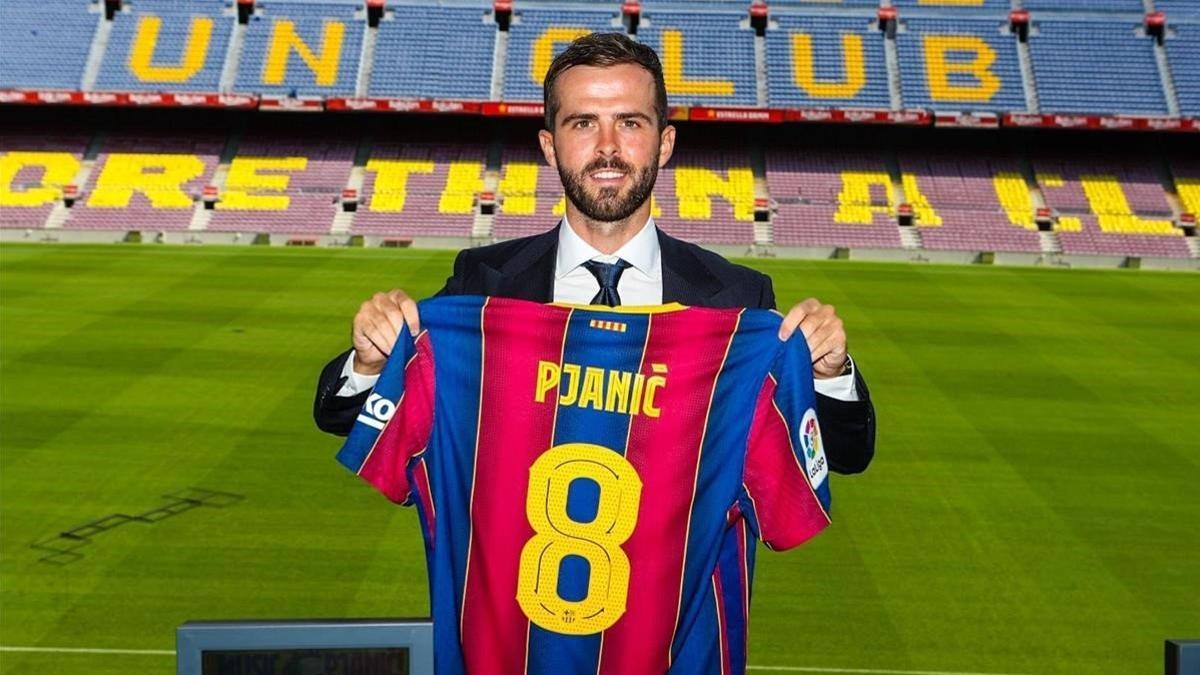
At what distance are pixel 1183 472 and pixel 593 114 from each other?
503 inches

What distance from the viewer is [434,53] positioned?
4662 centimetres

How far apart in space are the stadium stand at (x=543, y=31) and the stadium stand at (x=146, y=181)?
11636mm

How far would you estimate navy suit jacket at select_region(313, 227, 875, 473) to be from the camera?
3885mm

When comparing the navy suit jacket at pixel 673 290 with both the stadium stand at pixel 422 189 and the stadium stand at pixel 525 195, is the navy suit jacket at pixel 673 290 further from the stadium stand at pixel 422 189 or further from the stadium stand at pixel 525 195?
the stadium stand at pixel 422 189

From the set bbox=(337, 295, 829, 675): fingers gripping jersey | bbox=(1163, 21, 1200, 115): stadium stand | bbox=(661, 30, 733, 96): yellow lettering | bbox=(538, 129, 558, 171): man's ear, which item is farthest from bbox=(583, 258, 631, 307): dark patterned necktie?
bbox=(1163, 21, 1200, 115): stadium stand

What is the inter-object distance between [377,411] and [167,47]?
4680 centimetres

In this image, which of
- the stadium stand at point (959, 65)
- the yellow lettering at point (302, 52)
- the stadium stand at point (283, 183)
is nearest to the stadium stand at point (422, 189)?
→ the stadium stand at point (283, 183)

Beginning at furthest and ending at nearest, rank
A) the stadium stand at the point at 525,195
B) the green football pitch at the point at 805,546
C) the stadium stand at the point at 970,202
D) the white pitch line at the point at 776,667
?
the stadium stand at the point at 525,195
the stadium stand at the point at 970,202
the green football pitch at the point at 805,546
the white pitch line at the point at 776,667

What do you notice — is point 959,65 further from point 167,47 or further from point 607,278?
point 607,278

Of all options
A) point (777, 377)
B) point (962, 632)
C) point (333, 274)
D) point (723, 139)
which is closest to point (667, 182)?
point (723, 139)

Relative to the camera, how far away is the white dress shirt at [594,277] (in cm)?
401

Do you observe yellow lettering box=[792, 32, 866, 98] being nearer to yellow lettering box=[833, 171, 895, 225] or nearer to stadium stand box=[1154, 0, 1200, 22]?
yellow lettering box=[833, 171, 895, 225]

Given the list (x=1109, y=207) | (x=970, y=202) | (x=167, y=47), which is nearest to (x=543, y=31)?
(x=167, y=47)

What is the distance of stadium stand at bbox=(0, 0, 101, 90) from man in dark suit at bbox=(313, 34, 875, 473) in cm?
4491
